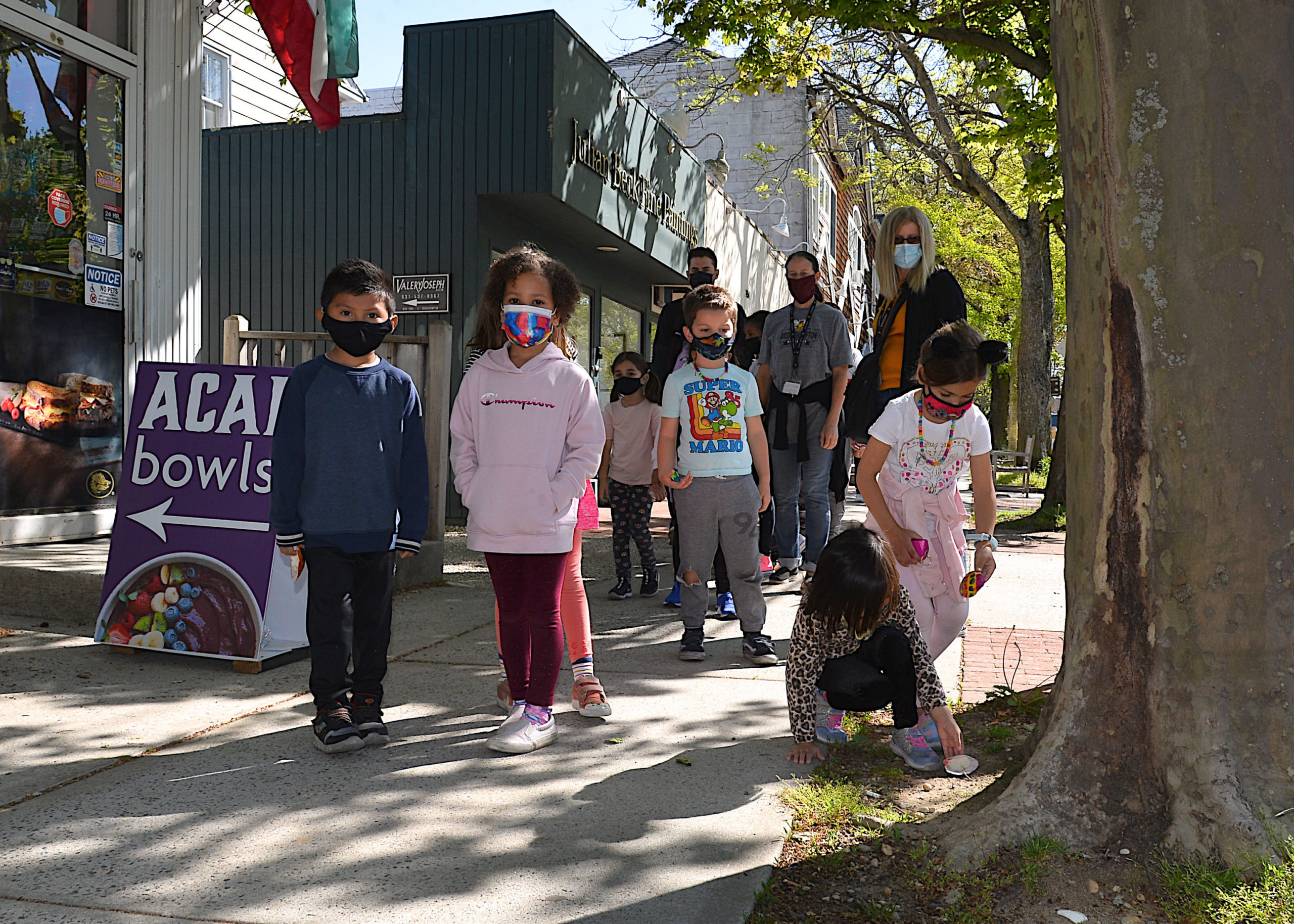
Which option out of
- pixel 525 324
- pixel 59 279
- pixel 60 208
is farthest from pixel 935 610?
pixel 60 208

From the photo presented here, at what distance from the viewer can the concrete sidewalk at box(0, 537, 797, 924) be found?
8.26 feet

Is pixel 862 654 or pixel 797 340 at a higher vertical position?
pixel 797 340

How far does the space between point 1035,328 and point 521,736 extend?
58.0 feet

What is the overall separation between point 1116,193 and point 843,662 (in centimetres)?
165

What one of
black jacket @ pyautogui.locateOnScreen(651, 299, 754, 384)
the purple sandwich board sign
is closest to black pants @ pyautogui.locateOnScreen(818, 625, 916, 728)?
the purple sandwich board sign

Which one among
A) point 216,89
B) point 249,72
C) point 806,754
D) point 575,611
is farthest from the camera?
point 249,72

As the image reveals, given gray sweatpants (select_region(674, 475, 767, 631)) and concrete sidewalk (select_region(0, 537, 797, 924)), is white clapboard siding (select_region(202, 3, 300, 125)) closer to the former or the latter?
gray sweatpants (select_region(674, 475, 767, 631))

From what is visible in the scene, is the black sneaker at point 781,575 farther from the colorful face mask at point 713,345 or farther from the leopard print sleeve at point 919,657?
the leopard print sleeve at point 919,657

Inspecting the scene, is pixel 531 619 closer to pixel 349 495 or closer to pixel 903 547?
pixel 349 495

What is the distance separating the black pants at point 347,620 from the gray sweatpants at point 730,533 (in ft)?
5.25

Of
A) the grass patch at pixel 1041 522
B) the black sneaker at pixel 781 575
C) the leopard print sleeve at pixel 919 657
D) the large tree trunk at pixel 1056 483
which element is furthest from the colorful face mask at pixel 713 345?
the large tree trunk at pixel 1056 483

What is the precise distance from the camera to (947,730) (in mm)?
3449

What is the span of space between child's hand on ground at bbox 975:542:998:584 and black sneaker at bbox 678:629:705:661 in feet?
5.62

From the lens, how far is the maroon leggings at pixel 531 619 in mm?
3801
